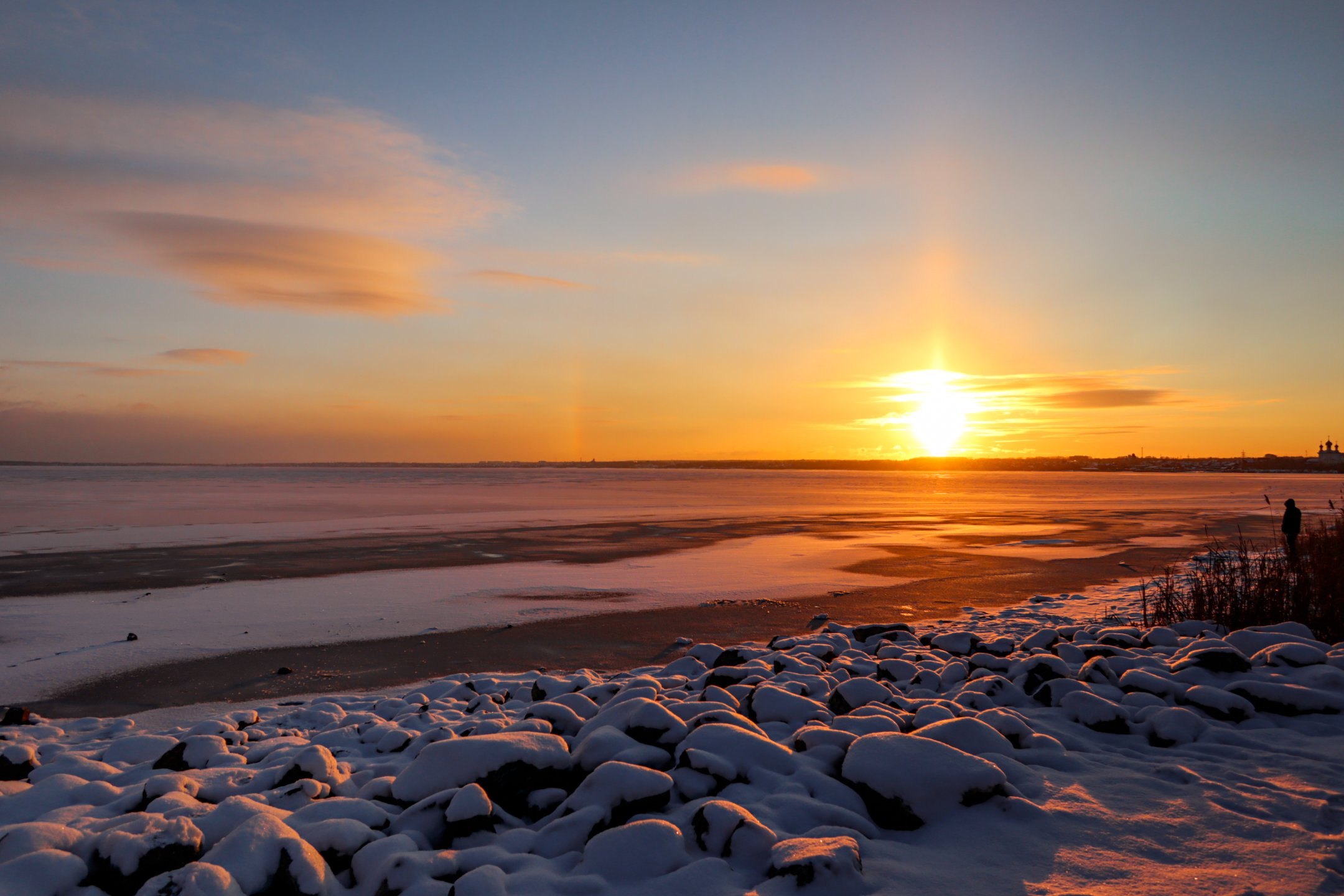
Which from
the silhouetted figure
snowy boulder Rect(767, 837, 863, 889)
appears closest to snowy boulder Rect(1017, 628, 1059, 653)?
snowy boulder Rect(767, 837, 863, 889)

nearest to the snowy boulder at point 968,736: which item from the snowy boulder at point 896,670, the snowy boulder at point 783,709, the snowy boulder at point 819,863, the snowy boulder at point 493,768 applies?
the snowy boulder at point 783,709

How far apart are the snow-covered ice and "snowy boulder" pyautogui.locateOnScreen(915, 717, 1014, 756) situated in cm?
2

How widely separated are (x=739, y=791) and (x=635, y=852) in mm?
837

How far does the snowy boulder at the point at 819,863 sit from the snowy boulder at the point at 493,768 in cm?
154

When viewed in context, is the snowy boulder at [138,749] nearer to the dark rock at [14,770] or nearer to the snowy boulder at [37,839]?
the dark rock at [14,770]

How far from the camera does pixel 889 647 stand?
8.01 meters

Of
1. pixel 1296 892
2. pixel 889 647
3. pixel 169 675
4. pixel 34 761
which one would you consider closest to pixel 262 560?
pixel 169 675

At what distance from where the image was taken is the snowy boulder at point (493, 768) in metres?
4.18

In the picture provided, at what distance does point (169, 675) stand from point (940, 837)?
8.14 metres

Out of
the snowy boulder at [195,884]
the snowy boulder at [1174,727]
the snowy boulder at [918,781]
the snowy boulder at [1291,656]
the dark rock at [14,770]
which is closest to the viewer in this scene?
the snowy boulder at [195,884]

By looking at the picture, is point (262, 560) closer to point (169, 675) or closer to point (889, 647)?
point (169, 675)

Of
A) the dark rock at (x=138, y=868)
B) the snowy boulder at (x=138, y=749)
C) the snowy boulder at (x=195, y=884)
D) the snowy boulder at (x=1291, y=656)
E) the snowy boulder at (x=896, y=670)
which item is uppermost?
the snowy boulder at (x=1291, y=656)

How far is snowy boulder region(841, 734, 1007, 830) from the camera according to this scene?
12.5 feet

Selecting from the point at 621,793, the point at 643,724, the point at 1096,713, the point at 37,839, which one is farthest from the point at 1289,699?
the point at 37,839
